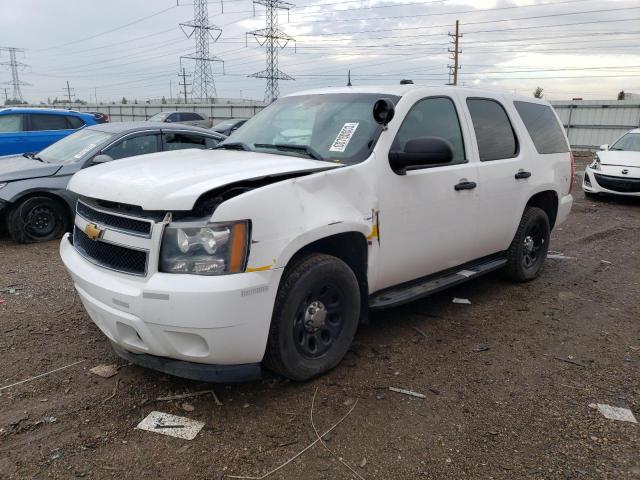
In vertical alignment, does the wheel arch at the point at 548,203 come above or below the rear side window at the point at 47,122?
below

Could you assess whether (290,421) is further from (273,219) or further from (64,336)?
(64,336)

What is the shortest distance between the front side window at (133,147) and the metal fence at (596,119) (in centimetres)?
2333

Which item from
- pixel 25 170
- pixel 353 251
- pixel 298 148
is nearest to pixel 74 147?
pixel 25 170

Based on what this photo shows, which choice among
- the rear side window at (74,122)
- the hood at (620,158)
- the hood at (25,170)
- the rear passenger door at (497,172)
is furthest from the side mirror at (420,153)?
the hood at (620,158)

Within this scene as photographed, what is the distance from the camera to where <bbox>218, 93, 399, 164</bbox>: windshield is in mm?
3654

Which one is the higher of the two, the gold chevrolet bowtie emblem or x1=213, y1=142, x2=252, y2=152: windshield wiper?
x1=213, y1=142, x2=252, y2=152: windshield wiper

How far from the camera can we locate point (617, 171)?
11094mm

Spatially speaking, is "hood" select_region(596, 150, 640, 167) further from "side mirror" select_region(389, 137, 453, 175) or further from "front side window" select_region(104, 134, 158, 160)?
"front side window" select_region(104, 134, 158, 160)

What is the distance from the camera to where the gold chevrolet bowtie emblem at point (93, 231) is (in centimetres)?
307

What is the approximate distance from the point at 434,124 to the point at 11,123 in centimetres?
939

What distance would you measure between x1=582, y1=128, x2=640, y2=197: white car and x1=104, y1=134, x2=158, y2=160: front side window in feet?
30.7

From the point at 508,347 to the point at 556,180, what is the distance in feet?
7.84

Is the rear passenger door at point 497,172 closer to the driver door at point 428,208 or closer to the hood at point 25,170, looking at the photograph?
the driver door at point 428,208

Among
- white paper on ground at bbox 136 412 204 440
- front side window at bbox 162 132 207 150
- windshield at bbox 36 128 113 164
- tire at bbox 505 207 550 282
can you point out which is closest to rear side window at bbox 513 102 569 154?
tire at bbox 505 207 550 282
